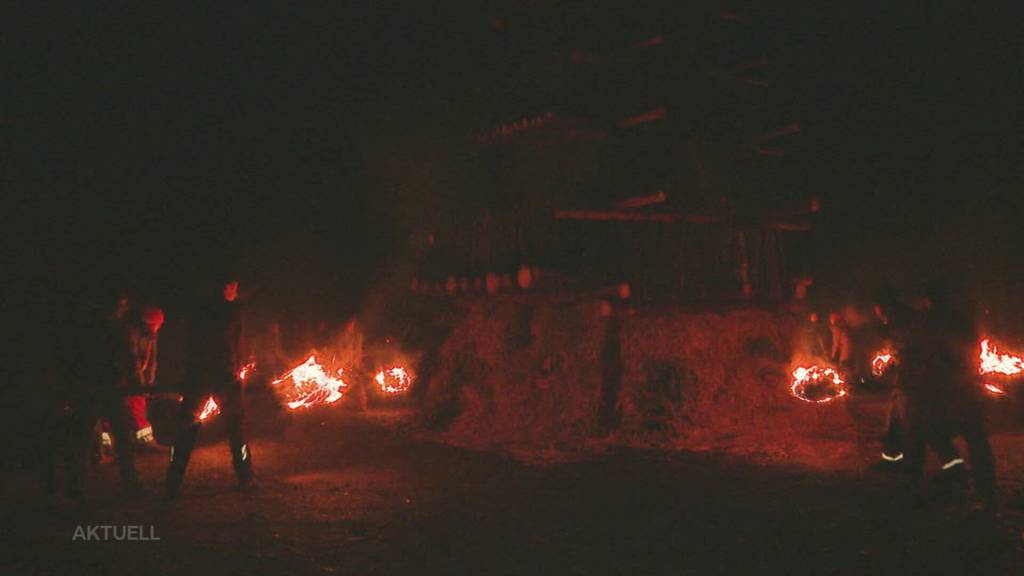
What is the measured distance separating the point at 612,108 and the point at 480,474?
6.32m

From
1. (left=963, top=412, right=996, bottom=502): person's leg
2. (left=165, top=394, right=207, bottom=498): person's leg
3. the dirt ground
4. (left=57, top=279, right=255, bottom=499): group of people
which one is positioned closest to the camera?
the dirt ground

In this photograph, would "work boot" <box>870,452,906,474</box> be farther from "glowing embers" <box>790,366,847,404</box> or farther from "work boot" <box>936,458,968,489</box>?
"glowing embers" <box>790,366,847,404</box>

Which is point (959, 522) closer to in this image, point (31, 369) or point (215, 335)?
point (215, 335)

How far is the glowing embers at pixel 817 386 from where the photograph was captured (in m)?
12.1

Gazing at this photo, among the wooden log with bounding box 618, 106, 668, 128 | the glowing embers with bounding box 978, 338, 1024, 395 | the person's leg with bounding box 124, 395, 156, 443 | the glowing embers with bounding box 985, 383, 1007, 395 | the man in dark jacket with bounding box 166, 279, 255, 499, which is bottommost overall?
the glowing embers with bounding box 985, 383, 1007, 395

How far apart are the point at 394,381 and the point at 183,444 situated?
7364 mm

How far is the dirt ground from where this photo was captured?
20.0 feet

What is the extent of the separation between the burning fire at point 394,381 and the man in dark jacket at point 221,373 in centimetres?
682

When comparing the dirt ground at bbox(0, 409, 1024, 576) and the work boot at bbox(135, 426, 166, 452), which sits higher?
the work boot at bbox(135, 426, 166, 452)

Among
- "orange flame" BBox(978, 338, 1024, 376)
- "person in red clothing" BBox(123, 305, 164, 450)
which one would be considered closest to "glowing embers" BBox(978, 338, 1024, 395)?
"orange flame" BBox(978, 338, 1024, 376)

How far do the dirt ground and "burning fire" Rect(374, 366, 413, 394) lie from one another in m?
5.00

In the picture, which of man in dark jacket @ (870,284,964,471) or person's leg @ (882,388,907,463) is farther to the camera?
person's leg @ (882,388,907,463)

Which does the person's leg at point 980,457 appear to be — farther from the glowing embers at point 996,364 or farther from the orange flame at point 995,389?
the orange flame at point 995,389

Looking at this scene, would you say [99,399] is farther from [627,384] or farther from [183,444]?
[627,384]
